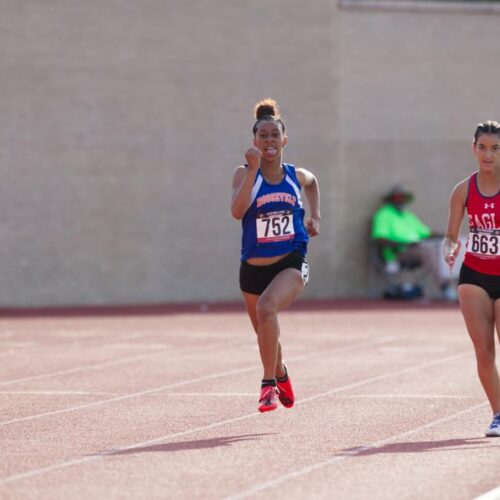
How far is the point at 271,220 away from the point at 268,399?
1.28 meters

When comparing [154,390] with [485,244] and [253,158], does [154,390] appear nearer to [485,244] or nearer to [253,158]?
[253,158]

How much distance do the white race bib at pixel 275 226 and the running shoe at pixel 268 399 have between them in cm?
107

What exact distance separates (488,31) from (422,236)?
499 centimetres

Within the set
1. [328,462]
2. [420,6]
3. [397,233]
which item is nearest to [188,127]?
[397,233]

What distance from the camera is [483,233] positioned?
939 centimetres

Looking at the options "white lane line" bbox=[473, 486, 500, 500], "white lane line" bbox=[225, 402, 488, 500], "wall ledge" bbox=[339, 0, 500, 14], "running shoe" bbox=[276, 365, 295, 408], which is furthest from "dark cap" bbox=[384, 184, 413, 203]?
"white lane line" bbox=[473, 486, 500, 500]

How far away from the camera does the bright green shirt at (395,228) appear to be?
95.1 ft

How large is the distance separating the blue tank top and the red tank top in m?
1.38

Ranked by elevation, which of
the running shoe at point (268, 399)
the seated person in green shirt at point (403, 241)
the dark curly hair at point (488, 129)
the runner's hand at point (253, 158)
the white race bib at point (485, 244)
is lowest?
the seated person in green shirt at point (403, 241)

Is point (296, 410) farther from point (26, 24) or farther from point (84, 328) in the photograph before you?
point (26, 24)

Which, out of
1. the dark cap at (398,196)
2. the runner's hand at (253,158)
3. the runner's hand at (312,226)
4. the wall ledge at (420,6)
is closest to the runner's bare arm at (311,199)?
the runner's hand at (312,226)

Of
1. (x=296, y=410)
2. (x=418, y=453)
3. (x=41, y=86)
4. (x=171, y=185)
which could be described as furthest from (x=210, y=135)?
(x=418, y=453)

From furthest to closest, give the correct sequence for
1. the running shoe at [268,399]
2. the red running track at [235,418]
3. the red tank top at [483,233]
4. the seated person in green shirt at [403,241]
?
the seated person in green shirt at [403,241] → the running shoe at [268,399] → the red tank top at [483,233] → the red running track at [235,418]

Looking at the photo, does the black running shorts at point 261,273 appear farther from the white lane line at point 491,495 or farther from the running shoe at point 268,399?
the white lane line at point 491,495
